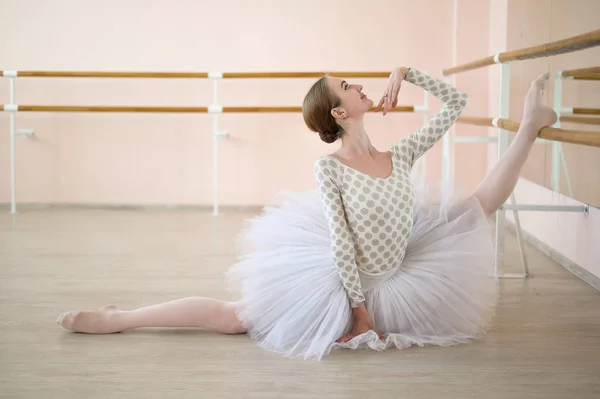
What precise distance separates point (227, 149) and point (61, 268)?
2005 millimetres

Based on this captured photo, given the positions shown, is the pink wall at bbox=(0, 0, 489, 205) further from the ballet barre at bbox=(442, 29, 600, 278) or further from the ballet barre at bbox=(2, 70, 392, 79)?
the ballet barre at bbox=(442, 29, 600, 278)

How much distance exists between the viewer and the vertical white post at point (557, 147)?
2.99 meters

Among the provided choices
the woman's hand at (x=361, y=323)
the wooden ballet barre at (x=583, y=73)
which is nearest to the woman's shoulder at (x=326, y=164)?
the woman's hand at (x=361, y=323)

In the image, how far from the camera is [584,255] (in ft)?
9.16

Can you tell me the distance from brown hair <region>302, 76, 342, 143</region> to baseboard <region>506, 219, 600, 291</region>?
3.79 feet

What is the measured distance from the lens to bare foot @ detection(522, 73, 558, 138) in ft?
7.50

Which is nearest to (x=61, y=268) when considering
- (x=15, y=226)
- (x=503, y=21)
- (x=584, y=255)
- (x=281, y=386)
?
(x=15, y=226)

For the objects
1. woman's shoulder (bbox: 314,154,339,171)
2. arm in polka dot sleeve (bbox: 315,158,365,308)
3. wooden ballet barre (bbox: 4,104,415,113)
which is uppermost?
wooden ballet barre (bbox: 4,104,415,113)

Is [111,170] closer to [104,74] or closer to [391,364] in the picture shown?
[104,74]

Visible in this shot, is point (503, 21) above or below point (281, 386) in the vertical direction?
above

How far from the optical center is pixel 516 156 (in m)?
2.30

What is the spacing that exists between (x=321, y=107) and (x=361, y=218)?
0.30 meters

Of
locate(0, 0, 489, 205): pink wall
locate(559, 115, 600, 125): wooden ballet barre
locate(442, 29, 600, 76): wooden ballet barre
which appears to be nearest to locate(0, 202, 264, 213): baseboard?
locate(0, 0, 489, 205): pink wall

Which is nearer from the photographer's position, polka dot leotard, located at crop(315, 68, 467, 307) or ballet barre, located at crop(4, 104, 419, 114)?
polka dot leotard, located at crop(315, 68, 467, 307)
